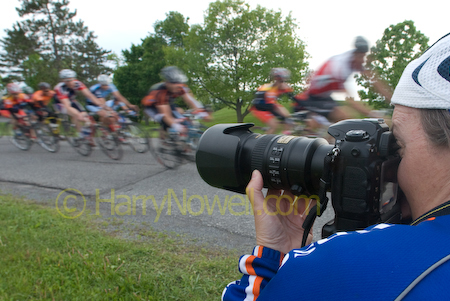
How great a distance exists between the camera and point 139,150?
331 inches

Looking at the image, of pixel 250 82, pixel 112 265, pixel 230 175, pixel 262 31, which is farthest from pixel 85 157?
pixel 262 31

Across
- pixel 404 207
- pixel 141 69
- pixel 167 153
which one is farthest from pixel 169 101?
pixel 141 69

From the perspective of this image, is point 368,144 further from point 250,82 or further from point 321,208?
point 250,82

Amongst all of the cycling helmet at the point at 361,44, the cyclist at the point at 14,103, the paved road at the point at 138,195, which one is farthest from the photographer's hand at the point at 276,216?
A: the cyclist at the point at 14,103

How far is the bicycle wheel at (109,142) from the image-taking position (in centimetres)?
781

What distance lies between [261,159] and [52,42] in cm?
4808

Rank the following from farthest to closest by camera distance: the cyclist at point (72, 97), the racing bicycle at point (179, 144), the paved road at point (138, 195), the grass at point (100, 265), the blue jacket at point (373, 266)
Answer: the cyclist at point (72, 97) < the racing bicycle at point (179, 144) < the paved road at point (138, 195) < the grass at point (100, 265) < the blue jacket at point (373, 266)

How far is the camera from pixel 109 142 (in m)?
8.14

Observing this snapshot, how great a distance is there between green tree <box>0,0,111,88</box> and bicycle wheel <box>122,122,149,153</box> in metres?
35.9

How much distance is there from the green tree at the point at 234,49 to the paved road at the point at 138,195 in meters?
20.9

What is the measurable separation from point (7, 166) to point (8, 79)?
4322cm

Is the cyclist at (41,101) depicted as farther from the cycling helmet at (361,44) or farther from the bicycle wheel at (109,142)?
the cycling helmet at (361,44)

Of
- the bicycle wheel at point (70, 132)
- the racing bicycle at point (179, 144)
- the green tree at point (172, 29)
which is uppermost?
the green tree at point (172, 29)

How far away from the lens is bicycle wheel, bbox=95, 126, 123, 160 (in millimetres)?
7809
